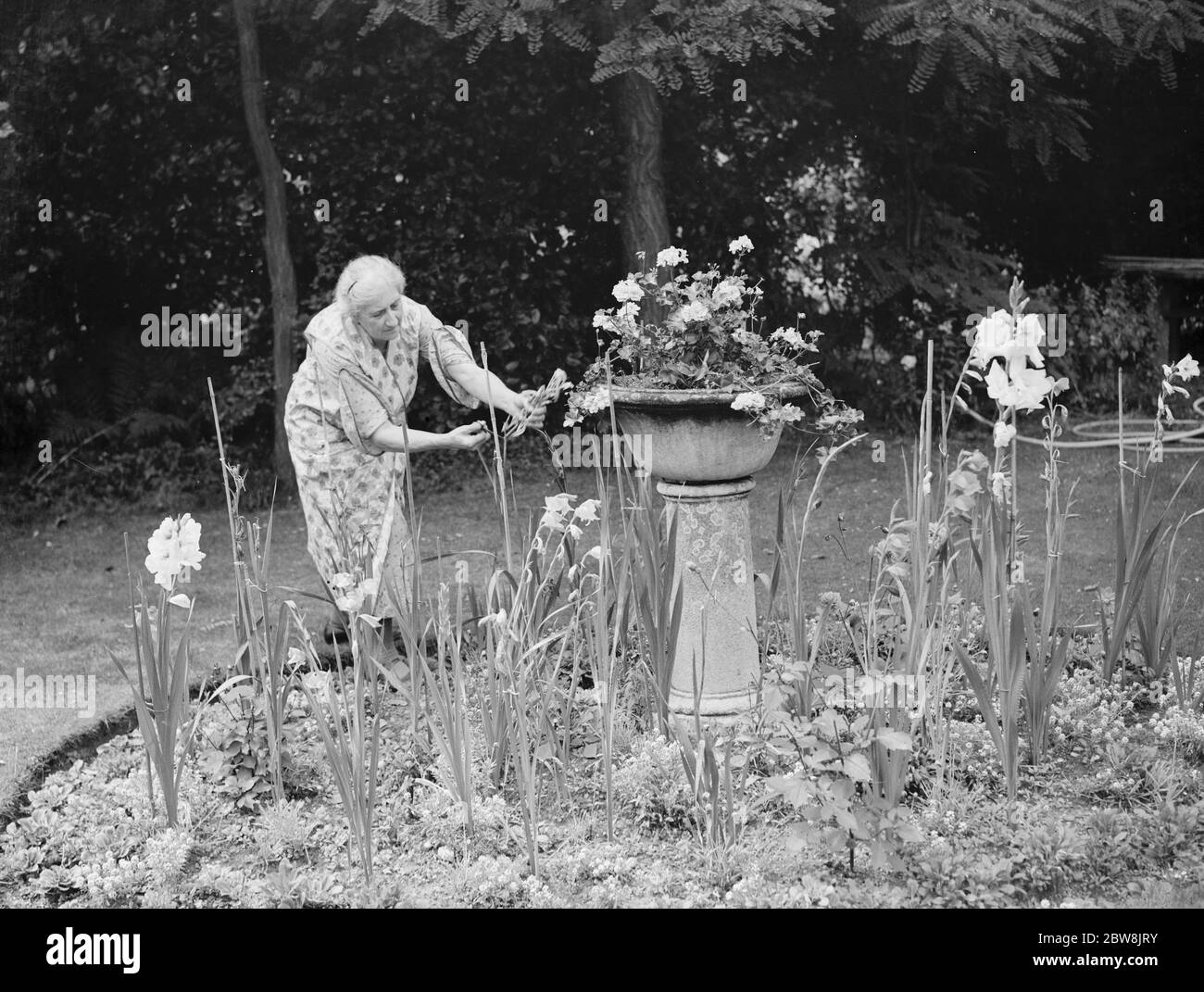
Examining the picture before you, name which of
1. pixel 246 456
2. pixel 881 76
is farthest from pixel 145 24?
pixel 881 76

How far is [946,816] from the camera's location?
330 cm

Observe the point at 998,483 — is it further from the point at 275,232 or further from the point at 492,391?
the point at 275,232

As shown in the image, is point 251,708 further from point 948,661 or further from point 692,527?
point 948,661

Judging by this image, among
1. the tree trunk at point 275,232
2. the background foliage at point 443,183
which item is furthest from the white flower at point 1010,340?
the tree trunk at point 275,232

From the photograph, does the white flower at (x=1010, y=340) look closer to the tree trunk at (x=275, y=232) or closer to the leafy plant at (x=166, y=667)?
the leafy plant at (x=166, y=667)

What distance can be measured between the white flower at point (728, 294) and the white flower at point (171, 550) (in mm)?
1565

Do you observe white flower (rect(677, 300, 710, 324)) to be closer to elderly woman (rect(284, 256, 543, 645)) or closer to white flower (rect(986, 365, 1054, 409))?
elderly woman (rect(284, 256, 543, 645))

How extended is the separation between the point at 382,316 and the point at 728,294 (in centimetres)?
114

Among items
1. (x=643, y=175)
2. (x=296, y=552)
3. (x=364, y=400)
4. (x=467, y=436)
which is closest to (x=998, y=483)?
(x=467, y=436)

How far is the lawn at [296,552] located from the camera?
16.5 feet

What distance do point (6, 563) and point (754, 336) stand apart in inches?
186

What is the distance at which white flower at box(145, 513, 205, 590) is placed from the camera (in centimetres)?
326

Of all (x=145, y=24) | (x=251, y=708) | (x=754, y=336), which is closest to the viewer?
(x=251, y=708)

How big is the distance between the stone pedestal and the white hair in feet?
3.55
